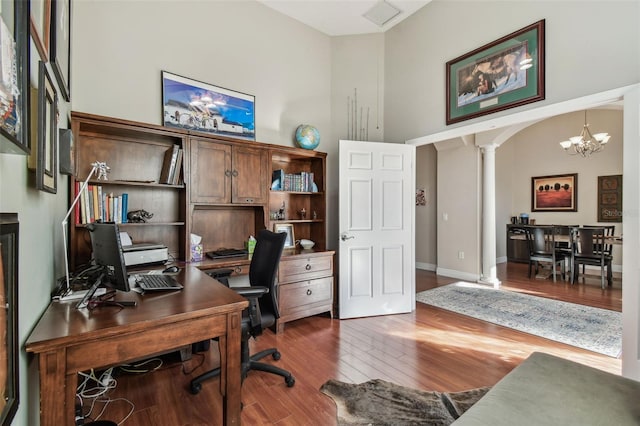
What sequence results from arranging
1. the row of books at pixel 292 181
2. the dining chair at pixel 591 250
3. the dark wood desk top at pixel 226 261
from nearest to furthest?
1. the dark wood desk top at pixel 226 261
2. the row of books at pixel 292 181
3. the dining chair at pixel 591 250

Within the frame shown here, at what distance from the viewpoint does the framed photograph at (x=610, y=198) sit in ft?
18.4

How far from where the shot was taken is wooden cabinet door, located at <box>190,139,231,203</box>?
2631mm

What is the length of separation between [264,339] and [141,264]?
49.4 inches

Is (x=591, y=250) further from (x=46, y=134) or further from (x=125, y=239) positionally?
(x=46, y=134)

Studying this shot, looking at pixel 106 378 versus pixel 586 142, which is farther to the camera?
pixel 586 142

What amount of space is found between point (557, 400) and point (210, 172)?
273 centimetres

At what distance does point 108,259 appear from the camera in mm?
1365

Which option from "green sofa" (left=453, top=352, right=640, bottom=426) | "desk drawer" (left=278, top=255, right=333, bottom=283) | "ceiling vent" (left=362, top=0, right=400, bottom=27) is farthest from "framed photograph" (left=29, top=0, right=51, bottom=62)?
"ceiling vent" (left=362, top=0, right=400, bottom=27)

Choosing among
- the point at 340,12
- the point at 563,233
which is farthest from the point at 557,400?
the point at 563,233

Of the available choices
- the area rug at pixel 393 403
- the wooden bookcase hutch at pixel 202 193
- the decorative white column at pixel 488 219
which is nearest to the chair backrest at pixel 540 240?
the decorative white column at pixel 488 219

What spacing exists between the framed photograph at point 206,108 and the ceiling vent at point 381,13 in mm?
1810

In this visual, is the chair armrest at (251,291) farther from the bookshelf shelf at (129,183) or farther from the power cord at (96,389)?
the bookshelf shelf at (129,183)

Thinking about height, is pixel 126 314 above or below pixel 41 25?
below

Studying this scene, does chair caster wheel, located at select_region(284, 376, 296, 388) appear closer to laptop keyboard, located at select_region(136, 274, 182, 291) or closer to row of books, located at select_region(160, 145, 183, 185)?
laptop keyboard, located at select_region(136, 274, 182, 291)
